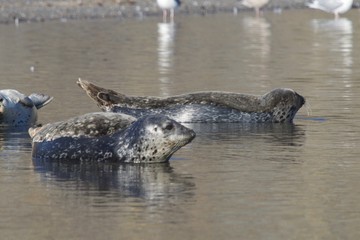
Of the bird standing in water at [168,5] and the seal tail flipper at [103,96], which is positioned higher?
the seal tail flipper at [103,96]

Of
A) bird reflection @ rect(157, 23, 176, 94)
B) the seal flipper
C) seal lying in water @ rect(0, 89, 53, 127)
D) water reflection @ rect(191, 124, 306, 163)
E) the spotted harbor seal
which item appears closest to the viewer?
water reflection @ rect(191, 124, 306, 163)

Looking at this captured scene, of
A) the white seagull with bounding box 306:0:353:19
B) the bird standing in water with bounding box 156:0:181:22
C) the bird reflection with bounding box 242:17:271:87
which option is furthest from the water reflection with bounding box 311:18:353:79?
the bird standing in water with bounding box 156:0:181:22

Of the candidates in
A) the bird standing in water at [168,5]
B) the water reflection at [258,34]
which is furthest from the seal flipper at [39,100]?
the bird standing in water at [168,5]

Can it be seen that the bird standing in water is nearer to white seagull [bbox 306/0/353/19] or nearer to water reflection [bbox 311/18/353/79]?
water reflection [bbox 311/18/353/79]

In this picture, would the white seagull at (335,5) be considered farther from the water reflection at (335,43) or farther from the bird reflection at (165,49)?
the bird reflection at (165,49)

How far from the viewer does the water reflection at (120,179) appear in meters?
11.0

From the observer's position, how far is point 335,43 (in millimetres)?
32719

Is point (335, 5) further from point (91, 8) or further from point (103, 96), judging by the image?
point (103, 96)

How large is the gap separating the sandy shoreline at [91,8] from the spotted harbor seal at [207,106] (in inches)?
909

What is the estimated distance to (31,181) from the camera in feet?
38.2

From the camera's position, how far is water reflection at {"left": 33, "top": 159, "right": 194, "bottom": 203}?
11008 mm

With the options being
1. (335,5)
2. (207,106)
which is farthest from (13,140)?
(335,5)

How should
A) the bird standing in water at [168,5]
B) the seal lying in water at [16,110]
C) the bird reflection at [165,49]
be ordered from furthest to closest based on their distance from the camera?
the bird standing in water at [168,5], the bird reflection at [165,49], the seal lying in water at [16,110]

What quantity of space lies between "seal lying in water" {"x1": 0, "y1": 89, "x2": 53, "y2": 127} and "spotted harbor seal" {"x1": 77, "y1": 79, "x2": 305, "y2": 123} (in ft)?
2.13
